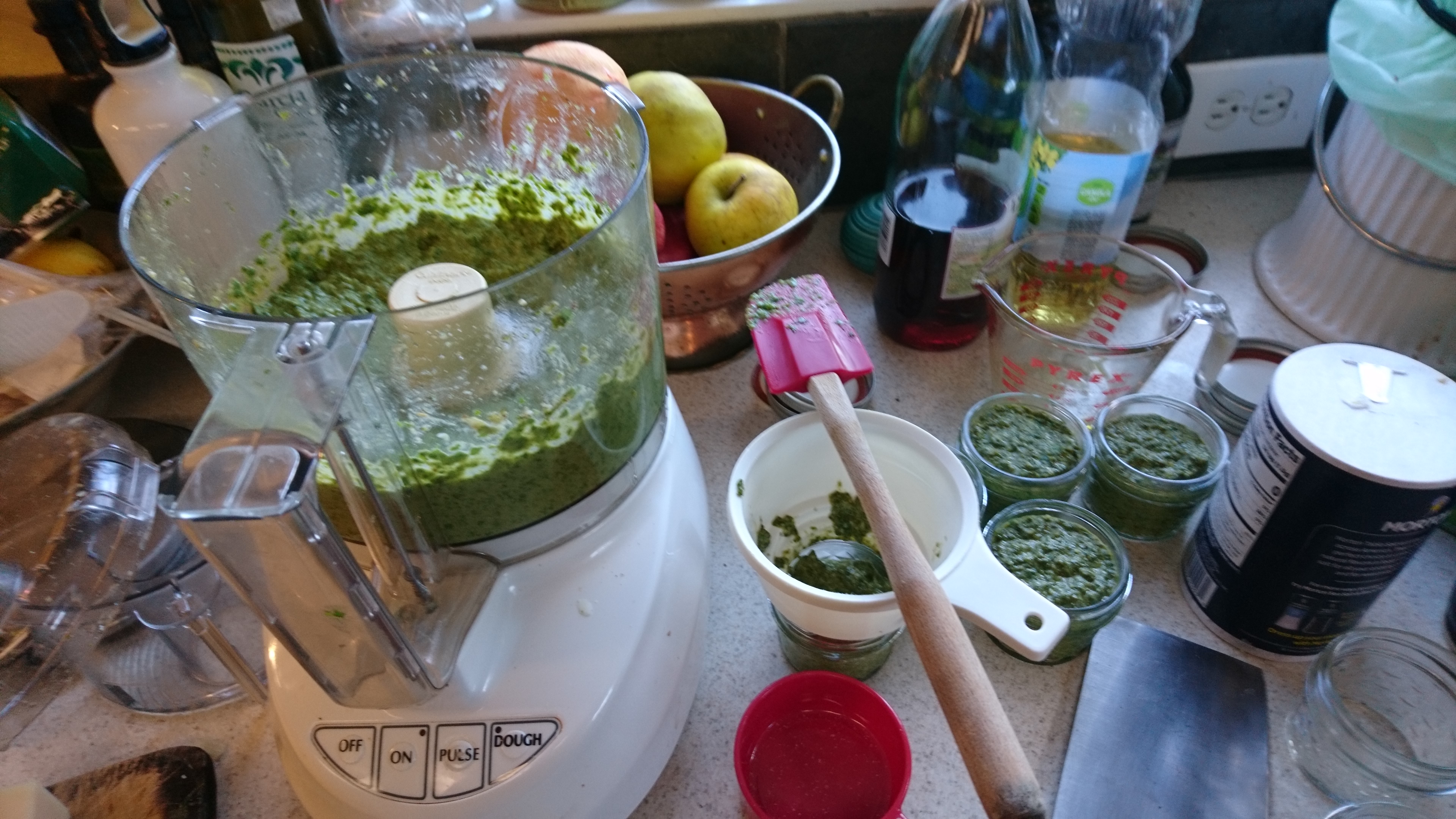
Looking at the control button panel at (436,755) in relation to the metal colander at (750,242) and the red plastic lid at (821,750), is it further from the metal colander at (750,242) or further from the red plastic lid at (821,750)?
the metal colander at (750,242)

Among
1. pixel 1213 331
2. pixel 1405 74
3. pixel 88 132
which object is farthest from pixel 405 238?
pixel 1405 74

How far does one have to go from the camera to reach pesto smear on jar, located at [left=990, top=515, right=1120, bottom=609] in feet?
1.69

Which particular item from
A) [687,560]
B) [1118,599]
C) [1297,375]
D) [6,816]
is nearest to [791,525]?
[687,560]

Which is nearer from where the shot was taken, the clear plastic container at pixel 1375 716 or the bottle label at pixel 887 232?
the clear plastic container at pixel 1375 716

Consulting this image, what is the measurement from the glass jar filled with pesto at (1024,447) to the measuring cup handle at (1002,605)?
143 mm

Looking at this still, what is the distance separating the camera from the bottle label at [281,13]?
0.65 meters

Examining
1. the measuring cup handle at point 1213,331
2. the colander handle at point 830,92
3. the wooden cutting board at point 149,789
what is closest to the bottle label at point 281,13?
the colander handle at point 830,92

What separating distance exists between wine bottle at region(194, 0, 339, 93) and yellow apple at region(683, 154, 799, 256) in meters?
0.35

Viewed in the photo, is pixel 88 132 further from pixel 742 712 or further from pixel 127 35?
pixel 742 712

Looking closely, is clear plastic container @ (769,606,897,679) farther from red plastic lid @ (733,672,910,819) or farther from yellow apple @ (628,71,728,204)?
yellow apple @ (628,71,728,204)

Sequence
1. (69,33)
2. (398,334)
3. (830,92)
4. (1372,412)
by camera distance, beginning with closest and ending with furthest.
Result: (398,334) → (1372,412) → (69,33) → (830,92)

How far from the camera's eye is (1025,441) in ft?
2.01

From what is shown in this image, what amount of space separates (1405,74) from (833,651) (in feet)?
1.96

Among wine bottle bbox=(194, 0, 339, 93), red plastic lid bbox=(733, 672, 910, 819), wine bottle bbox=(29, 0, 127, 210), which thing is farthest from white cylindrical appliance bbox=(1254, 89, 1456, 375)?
wine bottle bbox=(29, 0, 127, 210)
